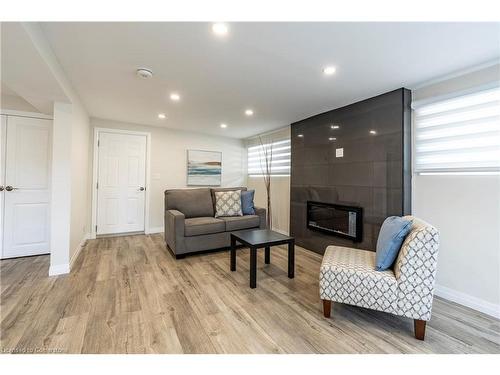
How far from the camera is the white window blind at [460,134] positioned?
6.31 feet

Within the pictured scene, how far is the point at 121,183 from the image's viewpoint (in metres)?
4.25

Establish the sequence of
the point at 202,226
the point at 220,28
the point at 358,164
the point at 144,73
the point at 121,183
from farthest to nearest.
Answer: the point at 121,183
the point at 202,226
the point at 358,164
the point at 144,73
the point at 220,28

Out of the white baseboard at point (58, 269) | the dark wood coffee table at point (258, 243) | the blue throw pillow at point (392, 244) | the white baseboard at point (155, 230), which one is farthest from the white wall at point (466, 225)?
the white baseboard at point (155, 230)

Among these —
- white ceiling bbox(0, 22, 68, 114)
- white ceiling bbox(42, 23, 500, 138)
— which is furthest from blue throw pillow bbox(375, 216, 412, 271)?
white ceiling bbox(0, 22, 68, 114)

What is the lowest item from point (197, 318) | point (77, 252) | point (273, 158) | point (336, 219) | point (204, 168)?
point (197, 318)

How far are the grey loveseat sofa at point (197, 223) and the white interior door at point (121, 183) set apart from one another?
1135mm

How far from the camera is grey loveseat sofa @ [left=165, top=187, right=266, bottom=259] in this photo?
313 cm

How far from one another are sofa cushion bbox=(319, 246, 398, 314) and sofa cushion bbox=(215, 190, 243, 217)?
2.08 meters

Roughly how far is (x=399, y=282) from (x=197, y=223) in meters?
2.45

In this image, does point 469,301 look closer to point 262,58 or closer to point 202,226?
point 262,58

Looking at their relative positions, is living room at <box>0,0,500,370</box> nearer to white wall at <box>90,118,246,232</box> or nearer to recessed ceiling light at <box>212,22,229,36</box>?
recessed ceiling light at <box>212,22,229,36</box>

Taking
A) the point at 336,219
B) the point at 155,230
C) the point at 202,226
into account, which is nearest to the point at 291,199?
the point at 336,219

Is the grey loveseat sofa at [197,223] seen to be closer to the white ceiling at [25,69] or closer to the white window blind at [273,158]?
the white window blind at [273,158]
